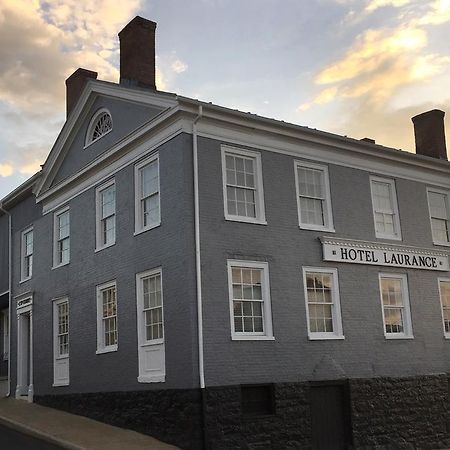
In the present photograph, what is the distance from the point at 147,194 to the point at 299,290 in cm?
446

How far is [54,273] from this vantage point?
21203 millimetres

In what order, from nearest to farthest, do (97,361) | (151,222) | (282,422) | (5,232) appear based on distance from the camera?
(282,422), (151,222), (97,361), (5,232)

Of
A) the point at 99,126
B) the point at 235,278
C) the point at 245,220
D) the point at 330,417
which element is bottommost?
the point at 330,417

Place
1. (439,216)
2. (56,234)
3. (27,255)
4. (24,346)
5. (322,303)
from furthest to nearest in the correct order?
1. (27,255)
2. (24,346)
3. (56,234)
4. (439,216)
5. (322,303)

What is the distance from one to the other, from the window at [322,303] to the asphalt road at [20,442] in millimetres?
6691

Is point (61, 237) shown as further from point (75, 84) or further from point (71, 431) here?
point (71, 431)

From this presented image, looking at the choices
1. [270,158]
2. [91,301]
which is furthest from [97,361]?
[270,158]

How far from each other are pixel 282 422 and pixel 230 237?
436cm

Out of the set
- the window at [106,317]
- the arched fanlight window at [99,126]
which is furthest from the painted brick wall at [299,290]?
the arched fanlight window at [99,126]

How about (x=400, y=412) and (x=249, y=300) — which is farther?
(x=400, y=412)

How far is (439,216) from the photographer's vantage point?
68.9 ft

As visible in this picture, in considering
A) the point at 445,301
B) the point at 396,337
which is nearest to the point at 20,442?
the point at 396,337

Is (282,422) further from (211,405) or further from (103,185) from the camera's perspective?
(103,185)

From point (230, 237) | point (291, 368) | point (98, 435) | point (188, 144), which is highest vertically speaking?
point (188, 144)
